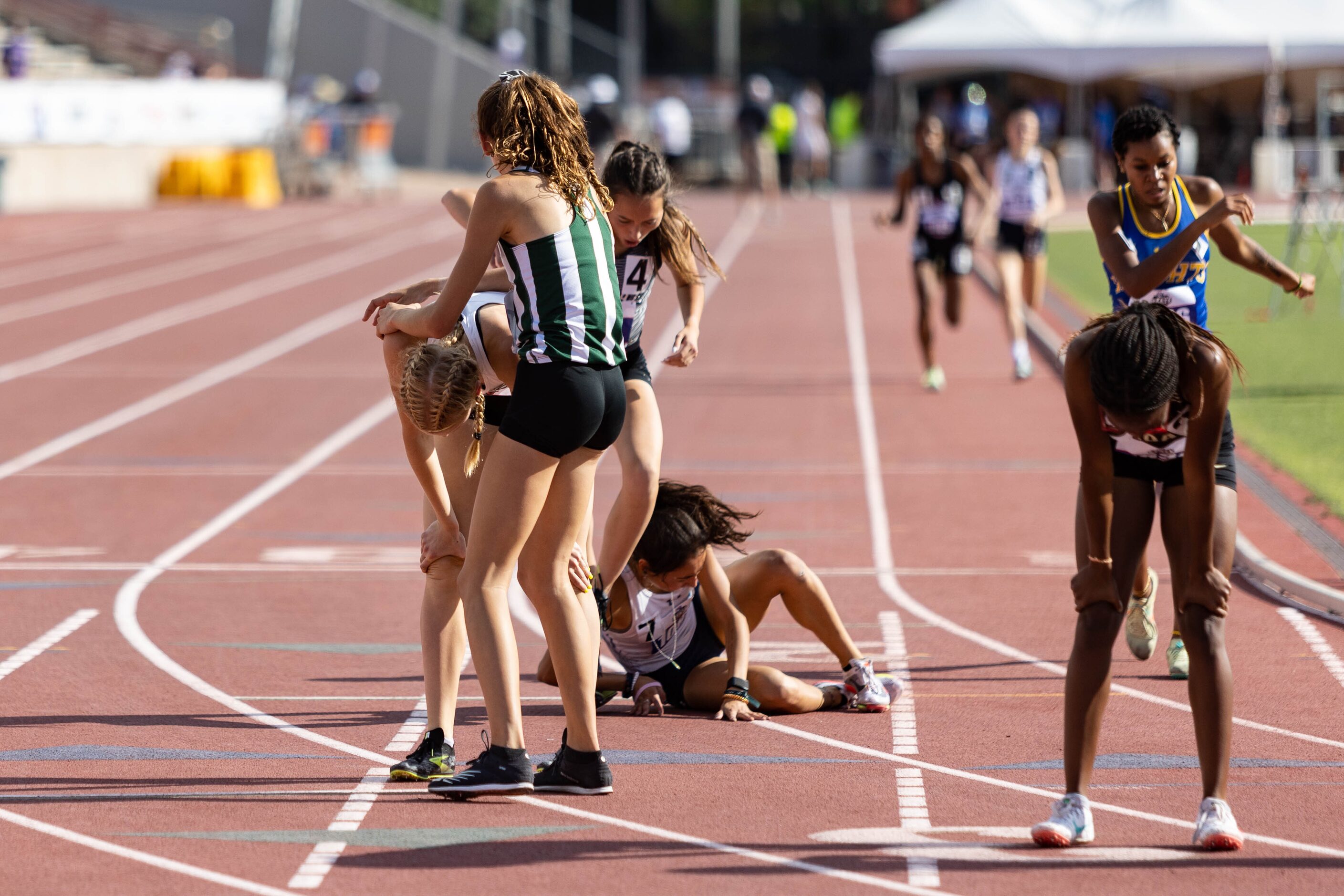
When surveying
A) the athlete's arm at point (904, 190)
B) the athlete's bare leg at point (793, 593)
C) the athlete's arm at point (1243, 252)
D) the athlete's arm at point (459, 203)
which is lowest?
the athlete's bare leg at point (793, 593)

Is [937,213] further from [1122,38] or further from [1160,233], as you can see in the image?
[1122,38]

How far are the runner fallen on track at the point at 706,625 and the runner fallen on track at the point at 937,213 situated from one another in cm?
889

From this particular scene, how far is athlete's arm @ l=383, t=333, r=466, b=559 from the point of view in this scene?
539 centimetres

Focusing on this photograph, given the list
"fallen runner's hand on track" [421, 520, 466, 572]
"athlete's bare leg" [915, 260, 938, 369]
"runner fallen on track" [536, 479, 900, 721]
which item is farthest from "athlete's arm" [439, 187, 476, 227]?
"athlete's bare leg" [915, 260, 938, 369]

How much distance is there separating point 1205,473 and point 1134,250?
213 cm

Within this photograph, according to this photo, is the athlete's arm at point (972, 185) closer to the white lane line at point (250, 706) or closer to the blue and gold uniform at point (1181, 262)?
the white lane line at point (250, 706)

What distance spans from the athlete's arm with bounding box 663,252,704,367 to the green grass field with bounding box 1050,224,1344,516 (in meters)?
2.61

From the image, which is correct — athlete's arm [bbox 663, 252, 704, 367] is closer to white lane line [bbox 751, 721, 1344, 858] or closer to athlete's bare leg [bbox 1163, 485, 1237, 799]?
white lane line [bbox 751, 721, 1344, 858]

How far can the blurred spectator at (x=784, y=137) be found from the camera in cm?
4303

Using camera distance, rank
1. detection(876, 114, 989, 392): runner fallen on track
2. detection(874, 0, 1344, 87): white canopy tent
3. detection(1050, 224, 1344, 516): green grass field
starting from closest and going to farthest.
→ 1. detection(1050, 224, 1344, 516): green grass field
2. detection(876, 114, 989, 392): runner fallen on track
3. detection(874, 0, 1344, 87): white canopy tent

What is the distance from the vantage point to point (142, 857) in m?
5.07

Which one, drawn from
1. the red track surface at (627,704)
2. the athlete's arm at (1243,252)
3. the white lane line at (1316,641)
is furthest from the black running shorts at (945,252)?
the athlete's arm at (1243,252)

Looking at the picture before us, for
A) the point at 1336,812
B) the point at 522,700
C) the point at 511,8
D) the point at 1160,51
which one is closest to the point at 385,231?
the point at 1160,51

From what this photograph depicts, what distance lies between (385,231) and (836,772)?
2747cm
